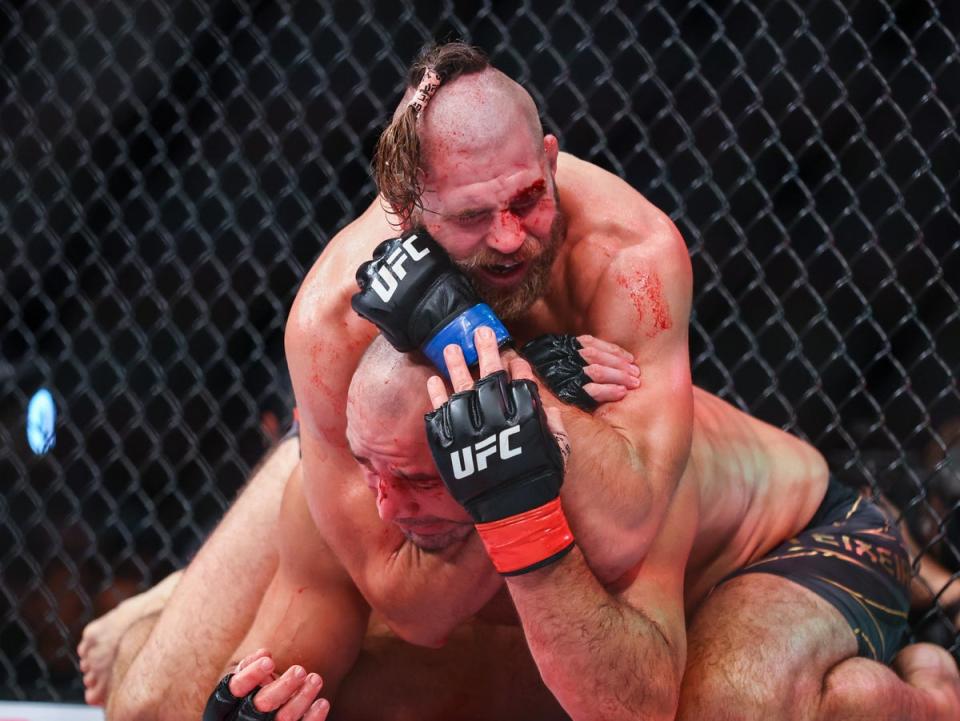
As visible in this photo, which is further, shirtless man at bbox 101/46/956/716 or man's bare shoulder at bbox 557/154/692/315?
man's bare shoulder at bbox 557/154/692/315

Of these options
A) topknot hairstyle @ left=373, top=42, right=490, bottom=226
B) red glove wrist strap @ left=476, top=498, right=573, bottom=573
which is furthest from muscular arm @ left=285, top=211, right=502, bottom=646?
red glove wrist strap @ left=476, top=498, right=573, bottom=573

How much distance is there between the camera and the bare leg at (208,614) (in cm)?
188

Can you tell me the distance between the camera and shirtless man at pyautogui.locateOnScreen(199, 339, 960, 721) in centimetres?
149

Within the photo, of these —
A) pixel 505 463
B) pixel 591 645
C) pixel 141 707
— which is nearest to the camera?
pixel 505 463

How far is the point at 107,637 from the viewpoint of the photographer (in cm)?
222

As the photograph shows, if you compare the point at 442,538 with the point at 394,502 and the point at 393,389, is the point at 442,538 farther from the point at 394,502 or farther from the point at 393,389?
the point at 393,389

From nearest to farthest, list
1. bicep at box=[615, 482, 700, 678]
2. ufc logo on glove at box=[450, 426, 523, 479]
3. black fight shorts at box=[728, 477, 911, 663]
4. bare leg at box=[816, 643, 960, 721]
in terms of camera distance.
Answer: ufc logo on glove at box=[450, 426, 523, 479]
bicep at box=[615, 482, 700, 678]
bare leg at box=[816, 643, 960, 721]
black fight shorts at box=[728, 477, 911, 663]

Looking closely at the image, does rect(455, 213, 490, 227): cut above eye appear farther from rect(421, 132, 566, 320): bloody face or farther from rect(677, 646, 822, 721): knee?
rect(677, 646, 822, 721): knee

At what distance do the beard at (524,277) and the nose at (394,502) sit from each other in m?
0.24

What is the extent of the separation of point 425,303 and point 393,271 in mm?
50

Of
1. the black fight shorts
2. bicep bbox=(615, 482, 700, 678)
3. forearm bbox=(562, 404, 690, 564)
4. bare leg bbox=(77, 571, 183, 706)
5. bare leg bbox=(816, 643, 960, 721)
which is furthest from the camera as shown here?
bare leg bbox=(77, 571, 183, 706)

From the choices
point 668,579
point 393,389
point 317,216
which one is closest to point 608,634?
point 668,579

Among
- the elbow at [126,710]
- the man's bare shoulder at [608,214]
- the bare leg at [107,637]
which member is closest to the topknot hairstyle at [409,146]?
the man's bare shoulder at [608,214]

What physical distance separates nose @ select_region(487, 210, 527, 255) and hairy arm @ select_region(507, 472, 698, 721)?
1.16 feet
